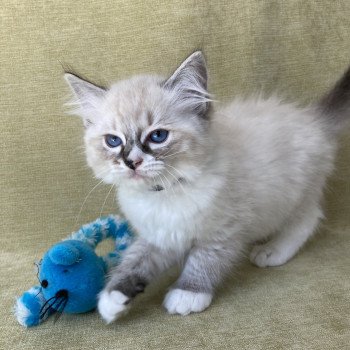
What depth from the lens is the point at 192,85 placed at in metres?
1.40

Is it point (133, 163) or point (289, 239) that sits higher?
point (133, 163)

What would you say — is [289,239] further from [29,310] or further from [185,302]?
[29,310]

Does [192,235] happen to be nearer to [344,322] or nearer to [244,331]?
[244,331]

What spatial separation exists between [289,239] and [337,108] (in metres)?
0.55

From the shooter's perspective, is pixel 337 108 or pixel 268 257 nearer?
pixel 268 257

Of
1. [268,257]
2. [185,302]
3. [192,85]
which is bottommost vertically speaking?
[268,257]

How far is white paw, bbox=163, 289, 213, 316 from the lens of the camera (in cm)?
133

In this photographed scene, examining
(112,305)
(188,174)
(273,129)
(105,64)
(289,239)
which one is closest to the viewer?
(112,305)

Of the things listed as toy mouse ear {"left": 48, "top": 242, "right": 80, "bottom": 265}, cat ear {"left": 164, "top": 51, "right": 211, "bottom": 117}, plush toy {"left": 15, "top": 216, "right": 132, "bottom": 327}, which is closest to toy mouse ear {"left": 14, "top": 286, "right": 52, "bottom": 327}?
plush toy {"left": 15, "top": 216, "right": 132, "bottom": 327}

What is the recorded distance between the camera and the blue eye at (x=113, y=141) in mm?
1372

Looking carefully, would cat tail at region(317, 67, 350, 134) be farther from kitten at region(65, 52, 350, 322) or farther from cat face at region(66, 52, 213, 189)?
cat face at region(66, 52, 213, 189)

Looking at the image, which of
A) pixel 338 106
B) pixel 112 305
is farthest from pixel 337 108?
pixel 112 305

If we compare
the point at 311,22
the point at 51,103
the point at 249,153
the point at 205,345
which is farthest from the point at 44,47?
the point at 205,345

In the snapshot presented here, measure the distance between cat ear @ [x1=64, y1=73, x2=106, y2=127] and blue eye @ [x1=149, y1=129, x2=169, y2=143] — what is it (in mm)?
262
